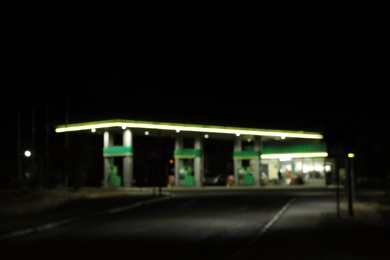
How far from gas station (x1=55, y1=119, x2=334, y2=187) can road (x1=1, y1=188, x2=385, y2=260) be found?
87.5 feet

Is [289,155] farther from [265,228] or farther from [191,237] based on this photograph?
[191,237]

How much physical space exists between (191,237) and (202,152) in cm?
4176

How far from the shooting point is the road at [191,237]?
1323cm

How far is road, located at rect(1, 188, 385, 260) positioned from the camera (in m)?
13.2

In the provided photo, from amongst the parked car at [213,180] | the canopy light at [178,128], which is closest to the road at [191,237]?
the canopy light at [178,128]

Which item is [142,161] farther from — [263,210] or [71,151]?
[263,210]

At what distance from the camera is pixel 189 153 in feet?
189

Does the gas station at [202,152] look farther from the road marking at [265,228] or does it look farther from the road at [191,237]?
the road at [191,237]

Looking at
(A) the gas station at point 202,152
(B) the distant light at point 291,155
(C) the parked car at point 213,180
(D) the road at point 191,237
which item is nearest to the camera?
(D) the road at point 191,237

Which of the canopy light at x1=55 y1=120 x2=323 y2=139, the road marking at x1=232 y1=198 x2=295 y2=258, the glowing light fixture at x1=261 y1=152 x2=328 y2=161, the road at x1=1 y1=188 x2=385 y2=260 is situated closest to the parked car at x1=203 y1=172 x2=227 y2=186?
the glowing light fixture at x1=261 y1=152 x2=328 y2=161

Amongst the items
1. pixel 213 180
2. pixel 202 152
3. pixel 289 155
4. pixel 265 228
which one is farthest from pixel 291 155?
pixel 265 228

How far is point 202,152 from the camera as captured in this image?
58.3 metres

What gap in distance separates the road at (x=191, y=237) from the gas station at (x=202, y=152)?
2668 cm

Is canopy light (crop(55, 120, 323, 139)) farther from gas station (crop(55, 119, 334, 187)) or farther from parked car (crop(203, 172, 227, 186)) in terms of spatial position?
parked car (crop(203, 172, 227, 186))
